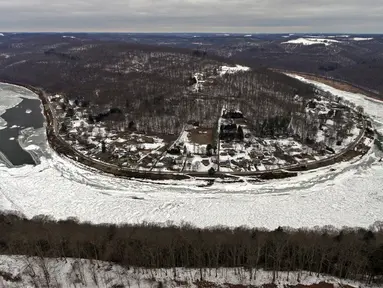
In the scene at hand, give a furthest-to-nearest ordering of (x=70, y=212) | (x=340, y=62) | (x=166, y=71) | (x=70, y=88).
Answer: (x=340, y=62)
(x=166, y=71)
(x=70, y=88)
(x=70, y=212)

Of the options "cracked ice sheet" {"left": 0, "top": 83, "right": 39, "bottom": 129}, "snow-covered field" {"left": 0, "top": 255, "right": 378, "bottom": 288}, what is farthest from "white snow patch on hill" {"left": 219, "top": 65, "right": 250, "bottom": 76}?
"snow-covered field" {"left": 0, "top": 255, "right": 378, "bottom": 288}

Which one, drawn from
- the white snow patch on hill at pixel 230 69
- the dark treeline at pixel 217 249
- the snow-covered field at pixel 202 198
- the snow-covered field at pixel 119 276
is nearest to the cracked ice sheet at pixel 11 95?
the snow-covered field at pixel 202 198

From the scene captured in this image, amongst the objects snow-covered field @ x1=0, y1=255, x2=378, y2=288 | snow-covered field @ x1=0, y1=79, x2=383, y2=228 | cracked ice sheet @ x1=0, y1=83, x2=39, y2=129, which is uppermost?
cracked ice sheet @ x1=0, y1=83, x2=39, y2=129

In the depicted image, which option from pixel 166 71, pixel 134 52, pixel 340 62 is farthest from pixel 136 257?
pixel 340 62

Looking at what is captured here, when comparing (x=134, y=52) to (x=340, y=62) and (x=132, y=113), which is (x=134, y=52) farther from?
(x=340, y=62)

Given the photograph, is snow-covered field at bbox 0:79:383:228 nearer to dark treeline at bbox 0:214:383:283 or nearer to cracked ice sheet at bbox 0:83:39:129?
dark treeline at bbox 0:214:383:283

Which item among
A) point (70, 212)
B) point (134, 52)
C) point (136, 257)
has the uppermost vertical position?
point (134, 52)

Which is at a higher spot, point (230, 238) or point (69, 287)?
point (230, 238)
